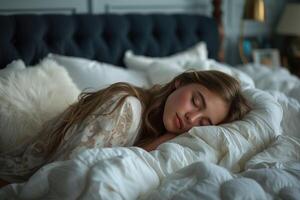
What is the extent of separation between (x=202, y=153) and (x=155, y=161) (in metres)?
0.18

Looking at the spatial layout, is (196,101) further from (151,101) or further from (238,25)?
(238,25)

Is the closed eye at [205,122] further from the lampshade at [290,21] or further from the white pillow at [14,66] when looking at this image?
the lampshade at [290,21]

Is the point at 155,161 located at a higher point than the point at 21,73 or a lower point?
lower

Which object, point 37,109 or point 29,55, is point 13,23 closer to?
point 29,55

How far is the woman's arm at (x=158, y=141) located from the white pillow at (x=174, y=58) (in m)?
0.79

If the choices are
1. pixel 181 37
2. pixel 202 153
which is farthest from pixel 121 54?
pixel 202 153

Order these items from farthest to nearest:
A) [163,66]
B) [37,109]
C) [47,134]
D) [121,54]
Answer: [121,54], [163,66], [37,109], [47,134]

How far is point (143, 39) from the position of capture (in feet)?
7.62

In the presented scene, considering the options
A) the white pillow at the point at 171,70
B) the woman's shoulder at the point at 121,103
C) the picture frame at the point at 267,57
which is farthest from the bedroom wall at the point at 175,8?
the woman's shoulder at the point at 121,103

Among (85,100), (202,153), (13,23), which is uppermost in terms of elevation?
(13,23)

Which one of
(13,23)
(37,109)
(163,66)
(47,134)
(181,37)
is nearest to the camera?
(47,134)

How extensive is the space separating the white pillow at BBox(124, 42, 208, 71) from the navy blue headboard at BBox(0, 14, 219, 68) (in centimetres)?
6

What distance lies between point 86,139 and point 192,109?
383mm

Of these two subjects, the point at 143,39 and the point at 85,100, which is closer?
the point at 85,100
